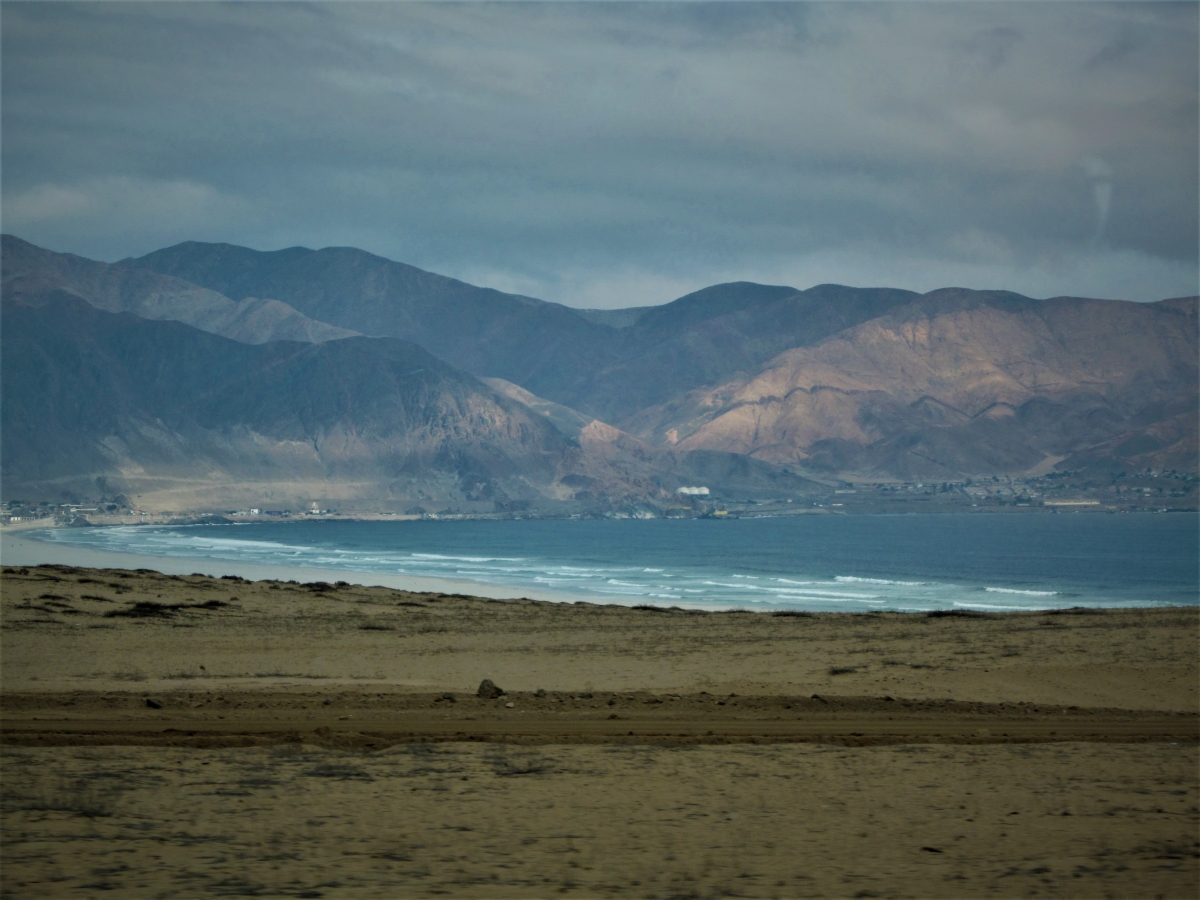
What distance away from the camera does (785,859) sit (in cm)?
829

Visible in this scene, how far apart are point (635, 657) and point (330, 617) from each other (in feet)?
35.9

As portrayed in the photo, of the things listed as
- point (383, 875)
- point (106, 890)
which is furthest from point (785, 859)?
point (106, 890)

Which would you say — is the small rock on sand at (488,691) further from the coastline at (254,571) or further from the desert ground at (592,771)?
the coastline at (254,571)

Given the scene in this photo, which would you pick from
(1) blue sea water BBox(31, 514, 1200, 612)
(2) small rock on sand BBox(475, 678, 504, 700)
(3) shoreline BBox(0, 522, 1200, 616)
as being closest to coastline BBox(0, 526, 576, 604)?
(3) shoreline BBox(0, 522, 1200, 616)

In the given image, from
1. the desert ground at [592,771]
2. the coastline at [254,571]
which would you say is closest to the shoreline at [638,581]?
the coastline at [254,571]

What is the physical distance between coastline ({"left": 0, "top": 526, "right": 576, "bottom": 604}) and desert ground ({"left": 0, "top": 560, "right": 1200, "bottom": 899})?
29.5m

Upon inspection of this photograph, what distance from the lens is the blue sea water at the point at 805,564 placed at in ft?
180

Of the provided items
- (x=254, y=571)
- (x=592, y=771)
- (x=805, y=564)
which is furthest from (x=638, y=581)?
(x=592, y=771)

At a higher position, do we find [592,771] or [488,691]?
[592,771]

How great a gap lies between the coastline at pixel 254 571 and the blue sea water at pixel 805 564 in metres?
2.42

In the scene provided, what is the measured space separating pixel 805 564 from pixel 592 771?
76.0m

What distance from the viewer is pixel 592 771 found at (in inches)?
434

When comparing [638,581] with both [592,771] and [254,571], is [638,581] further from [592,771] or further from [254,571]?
[592,771]

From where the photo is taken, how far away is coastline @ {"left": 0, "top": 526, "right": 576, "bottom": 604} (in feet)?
180
